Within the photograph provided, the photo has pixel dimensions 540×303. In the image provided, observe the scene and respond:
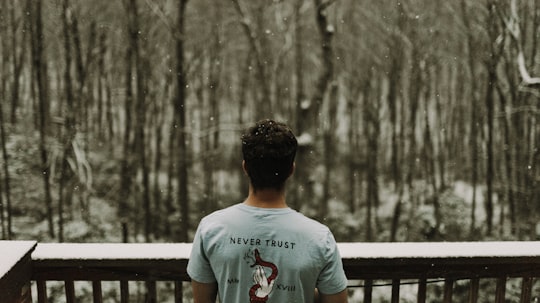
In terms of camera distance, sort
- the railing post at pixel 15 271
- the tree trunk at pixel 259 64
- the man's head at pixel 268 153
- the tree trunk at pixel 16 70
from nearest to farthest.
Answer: the man's head at pixel 268 153 < the railing post at pixel 15 271 < the tree trunk at pixel 16 70 < the tree trunk at pixel 259 64

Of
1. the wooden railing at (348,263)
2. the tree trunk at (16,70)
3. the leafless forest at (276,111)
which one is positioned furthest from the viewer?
the leafless forest at (276,111)

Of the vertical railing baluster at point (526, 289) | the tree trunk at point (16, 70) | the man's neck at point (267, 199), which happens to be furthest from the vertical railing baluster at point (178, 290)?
the tree trunk at point (16, 70)

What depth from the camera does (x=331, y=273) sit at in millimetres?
1295

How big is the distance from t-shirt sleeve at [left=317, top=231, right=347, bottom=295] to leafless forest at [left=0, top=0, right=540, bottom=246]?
8.72 metres

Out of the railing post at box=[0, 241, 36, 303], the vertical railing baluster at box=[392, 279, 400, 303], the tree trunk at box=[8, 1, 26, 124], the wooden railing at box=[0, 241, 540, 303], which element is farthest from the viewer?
the tree trunk at box=[8, 1, 26, 124]

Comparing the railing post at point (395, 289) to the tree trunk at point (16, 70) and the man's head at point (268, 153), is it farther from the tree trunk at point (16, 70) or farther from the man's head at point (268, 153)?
the tree trunk at point (16, 70)

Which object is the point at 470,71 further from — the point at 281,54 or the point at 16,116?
the point at 16,116

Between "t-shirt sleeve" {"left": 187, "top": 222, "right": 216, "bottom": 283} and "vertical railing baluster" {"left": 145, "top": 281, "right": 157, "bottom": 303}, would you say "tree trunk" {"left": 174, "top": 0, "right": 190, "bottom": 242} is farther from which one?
"t-shirt sleeve" {"left": 187, "top": 222, "right": 216, "bottom": 283}

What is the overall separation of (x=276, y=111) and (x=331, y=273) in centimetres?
908

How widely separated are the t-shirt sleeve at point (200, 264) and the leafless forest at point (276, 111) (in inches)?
340

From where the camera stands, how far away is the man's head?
124 cm

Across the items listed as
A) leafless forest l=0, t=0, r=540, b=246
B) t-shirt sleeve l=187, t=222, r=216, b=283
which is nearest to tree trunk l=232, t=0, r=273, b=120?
leafless forest l=0, t=0, r=540, b=246

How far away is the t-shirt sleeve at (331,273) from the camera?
4.19ft

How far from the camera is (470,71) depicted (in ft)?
33.9
